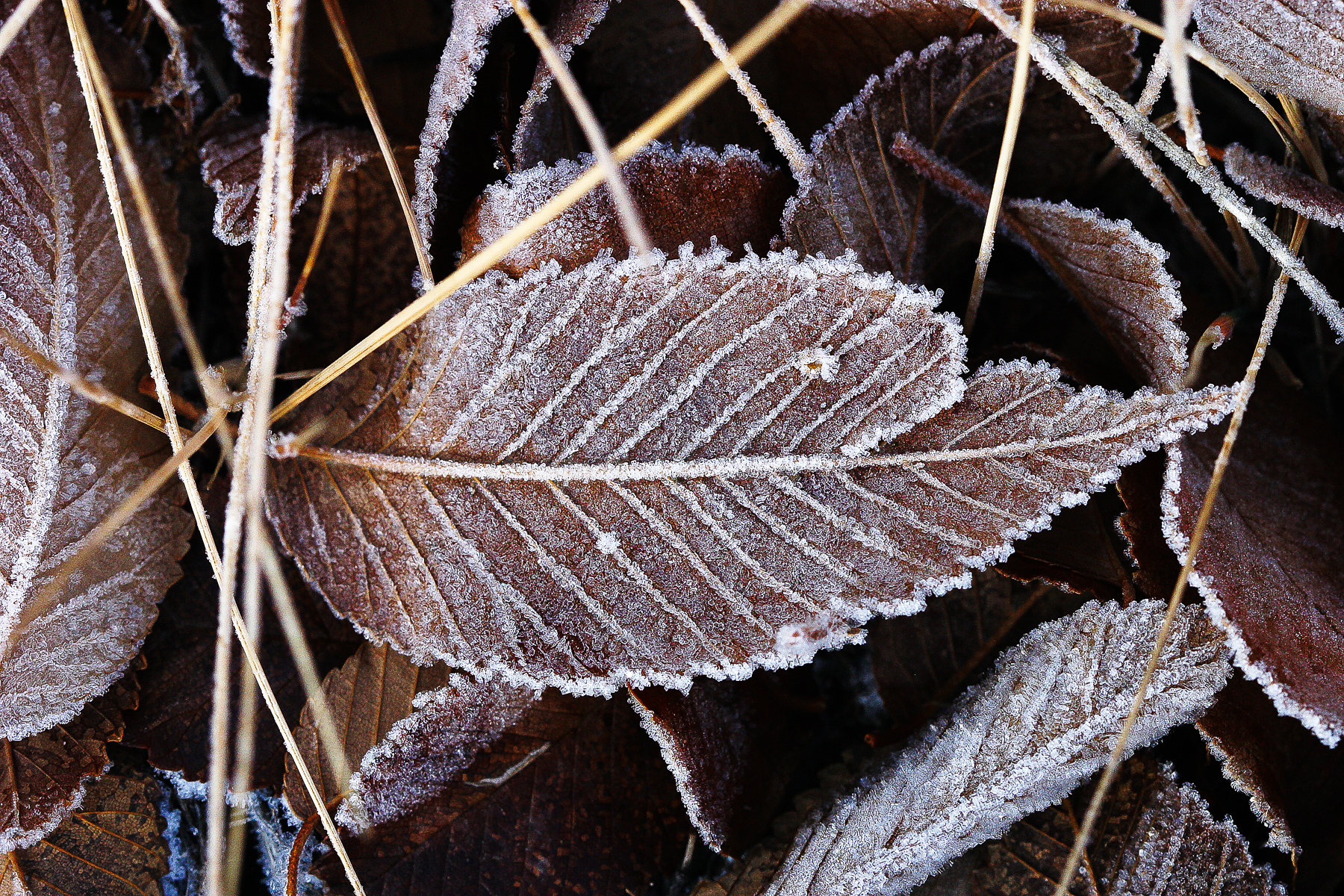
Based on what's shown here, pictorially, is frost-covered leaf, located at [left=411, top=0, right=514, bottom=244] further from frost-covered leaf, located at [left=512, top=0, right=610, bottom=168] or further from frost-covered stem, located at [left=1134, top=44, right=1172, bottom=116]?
frost-covered stem, located at [left=1134, top=44, right=1172, bottom=116]

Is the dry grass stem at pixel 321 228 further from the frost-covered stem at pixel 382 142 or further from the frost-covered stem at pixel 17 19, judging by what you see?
the frost-covered stem at pixel 17 19

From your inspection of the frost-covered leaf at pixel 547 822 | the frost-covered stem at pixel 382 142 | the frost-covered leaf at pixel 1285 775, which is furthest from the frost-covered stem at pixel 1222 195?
the frost-covered leaf at pixel 547 822

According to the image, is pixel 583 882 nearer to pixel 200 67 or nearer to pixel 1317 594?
pixel 1317 594

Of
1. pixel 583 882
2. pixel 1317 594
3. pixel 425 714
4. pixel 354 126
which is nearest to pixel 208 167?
pixel 354 126

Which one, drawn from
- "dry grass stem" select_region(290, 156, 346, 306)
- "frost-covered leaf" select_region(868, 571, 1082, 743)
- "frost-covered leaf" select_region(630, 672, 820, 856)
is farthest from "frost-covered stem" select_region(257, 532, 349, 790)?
"frost-covered leaf" select_region(868, 571, 1082, 743)

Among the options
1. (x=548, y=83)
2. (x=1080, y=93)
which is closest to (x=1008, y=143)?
(x=1080, y=93)

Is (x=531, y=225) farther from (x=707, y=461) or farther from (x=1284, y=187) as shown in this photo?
(x=1284, y=187)

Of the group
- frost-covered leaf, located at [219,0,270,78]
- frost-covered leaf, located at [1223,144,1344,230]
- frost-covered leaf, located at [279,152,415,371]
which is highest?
frost-covered leaf, located at [219,0,270,78]
